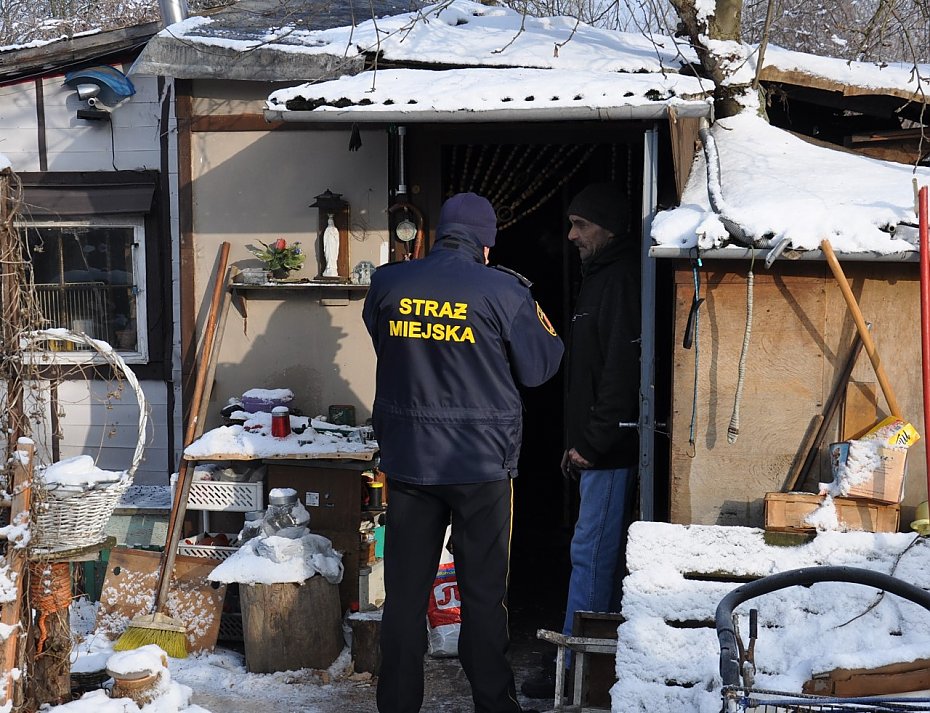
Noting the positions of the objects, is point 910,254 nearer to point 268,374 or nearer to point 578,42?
point 578,42

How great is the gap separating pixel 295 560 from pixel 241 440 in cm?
87

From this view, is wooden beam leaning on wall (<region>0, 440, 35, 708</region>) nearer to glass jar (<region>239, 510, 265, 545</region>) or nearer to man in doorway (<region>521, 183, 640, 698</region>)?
glass jar (<region>239, 510, 265, 545</region>)

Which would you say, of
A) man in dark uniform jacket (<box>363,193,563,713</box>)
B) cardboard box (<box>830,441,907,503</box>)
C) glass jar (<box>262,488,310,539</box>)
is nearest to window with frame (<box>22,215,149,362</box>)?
glass jar (<box>262,488,310,539</box>)

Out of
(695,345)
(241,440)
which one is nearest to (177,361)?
(241,440)

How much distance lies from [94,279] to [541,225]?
11.9 feet

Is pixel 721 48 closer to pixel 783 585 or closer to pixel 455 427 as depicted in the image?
pixel 455 427

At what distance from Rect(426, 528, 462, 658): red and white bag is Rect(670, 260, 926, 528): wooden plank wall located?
4.86ft

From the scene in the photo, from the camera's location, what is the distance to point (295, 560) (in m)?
5.25

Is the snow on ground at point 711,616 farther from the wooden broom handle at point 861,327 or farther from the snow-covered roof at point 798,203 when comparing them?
the snow-covered roof at point 798,203

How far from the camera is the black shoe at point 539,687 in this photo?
4.95 metres

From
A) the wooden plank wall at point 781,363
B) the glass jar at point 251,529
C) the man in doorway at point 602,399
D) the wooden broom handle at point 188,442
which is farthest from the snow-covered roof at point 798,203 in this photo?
the wooden broom handle at point 188,442

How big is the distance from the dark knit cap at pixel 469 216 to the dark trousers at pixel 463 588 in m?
1.08

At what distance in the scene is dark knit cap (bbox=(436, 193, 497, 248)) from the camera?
4.27 meters

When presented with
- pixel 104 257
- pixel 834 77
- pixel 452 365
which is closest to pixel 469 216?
pixel 452 365
